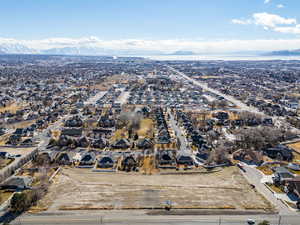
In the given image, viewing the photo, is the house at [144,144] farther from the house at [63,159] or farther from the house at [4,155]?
the house at [4,155]

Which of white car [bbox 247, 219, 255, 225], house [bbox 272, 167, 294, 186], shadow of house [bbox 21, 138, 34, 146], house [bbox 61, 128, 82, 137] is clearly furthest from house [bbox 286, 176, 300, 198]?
shadow of house [bbox 21, 138, 34, 146]

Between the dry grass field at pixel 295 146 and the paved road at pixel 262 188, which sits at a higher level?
the dry grass field at pixel 295 146

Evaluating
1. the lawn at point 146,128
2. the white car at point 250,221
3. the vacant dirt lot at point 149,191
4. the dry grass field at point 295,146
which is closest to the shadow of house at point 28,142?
the vacant dirt lot at point 149,191

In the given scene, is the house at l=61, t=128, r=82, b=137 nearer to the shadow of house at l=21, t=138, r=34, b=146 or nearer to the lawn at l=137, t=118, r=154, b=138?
the shadow of house at l=21, t=138, r=34, b=146

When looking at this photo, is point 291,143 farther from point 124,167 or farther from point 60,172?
point 60,172

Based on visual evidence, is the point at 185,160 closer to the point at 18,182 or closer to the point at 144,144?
the point at 144,144

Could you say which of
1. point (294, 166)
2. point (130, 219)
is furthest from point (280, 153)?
point (130, 219)
